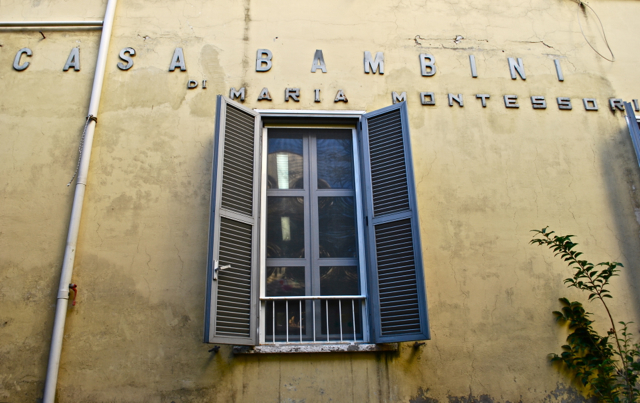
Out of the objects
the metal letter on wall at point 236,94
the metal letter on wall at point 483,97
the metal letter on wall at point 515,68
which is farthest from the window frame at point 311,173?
the metal letter on wall at point 515,68

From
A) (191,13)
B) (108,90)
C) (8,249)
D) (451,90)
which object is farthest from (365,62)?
(8,249)

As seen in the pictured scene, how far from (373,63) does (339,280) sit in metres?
2.24

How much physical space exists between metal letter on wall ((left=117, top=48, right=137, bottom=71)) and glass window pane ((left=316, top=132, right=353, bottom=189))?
2.00 meters

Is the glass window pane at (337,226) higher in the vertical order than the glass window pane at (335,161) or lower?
lower

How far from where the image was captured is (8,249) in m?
4.46

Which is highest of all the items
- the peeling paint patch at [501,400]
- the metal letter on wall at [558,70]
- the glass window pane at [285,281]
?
the metal letter on wall at [558,70]

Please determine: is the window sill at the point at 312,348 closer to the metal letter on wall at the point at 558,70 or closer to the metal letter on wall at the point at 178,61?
the metal letter on wall at the point at 178,61

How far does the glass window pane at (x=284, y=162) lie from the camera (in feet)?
16.1

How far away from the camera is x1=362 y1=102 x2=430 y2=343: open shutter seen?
4086mm

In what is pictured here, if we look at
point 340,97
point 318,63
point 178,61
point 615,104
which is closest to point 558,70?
point 615,104

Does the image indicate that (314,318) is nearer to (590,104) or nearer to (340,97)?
(340,97)

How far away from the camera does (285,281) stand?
4520 millimetres

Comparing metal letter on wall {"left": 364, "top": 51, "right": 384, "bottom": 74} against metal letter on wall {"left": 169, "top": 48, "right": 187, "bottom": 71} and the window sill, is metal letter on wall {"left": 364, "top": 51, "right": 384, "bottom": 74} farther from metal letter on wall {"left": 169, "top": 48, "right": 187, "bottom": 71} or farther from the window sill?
the window sill

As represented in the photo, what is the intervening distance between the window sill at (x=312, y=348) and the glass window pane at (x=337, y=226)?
2.72 ft
